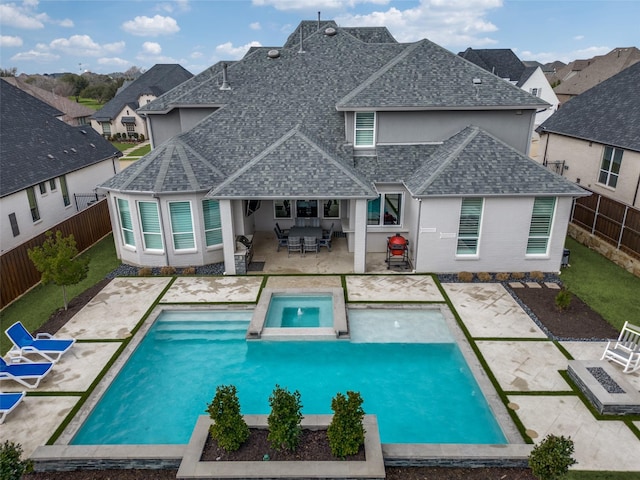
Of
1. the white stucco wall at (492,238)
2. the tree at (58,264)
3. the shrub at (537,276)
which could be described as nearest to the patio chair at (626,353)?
the shrub at (537,276)

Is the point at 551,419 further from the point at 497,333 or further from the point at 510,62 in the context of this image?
the point at 510,62

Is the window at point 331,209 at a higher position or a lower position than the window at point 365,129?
lower

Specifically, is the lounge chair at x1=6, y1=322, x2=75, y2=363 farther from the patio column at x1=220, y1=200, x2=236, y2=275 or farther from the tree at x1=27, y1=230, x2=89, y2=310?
the patio column at x1=220, y1=200, x2=236, y2=275

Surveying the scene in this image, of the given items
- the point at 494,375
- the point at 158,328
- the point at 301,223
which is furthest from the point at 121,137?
the point at 494,375

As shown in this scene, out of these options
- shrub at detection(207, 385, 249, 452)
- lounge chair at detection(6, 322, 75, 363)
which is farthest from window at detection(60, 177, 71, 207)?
shrub at detection(207, 385, 249, 452)

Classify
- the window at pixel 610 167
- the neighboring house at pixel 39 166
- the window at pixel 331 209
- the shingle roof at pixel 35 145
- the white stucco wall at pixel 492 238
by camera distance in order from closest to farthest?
the white stucco wall at pixel 492 238 < the neighboring house at pixel 39 166 < the shingle roof at pixel 35 145 < the window at pixel 610 167 < the window at pixel 331 209

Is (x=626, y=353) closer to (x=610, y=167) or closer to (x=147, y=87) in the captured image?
(x=610, y=167)

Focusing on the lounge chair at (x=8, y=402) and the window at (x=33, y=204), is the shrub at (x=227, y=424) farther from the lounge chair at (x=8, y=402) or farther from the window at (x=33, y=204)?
the window at (x=33, y=204)
